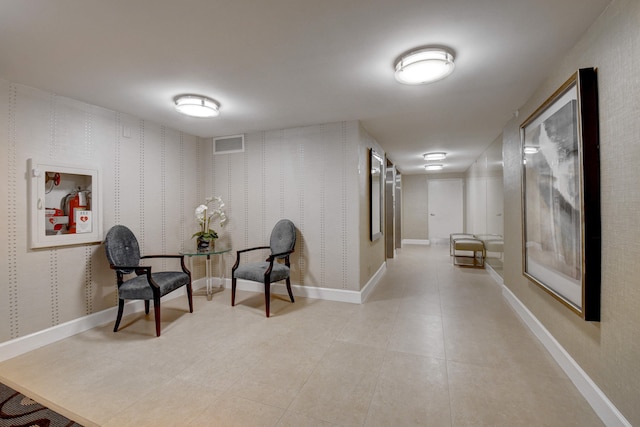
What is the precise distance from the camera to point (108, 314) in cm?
299

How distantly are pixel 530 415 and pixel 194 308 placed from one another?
3341 mm

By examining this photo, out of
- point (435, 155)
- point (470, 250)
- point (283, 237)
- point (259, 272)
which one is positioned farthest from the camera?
point (435, 155)

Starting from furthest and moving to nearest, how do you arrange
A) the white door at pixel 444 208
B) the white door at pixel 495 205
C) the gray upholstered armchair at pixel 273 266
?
the white door at pixel 444 208, the white door at pixel 495 205, the gray upholstered armchair at pixel 273 266

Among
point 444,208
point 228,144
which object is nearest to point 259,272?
point 228,144

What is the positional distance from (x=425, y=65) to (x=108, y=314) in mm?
3949

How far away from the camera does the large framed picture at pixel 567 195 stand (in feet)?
5.34

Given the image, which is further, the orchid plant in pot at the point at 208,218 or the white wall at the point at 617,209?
the orchid plant in pot at the point at 208,218

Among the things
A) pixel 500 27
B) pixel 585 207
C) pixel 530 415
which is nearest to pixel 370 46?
pixel 500 27

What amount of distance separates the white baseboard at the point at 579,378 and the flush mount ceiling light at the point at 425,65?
7.52 ft

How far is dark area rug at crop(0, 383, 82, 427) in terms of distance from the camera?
153 centimetres

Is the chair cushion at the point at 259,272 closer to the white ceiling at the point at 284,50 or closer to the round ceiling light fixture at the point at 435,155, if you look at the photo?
the white ceiling at the point at 284,50

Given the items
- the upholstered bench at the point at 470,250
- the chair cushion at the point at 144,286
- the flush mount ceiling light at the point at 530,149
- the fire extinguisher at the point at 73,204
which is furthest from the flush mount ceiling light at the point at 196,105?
the upholstered bench at the point at 470,250

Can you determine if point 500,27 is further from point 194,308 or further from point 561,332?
point 194,308

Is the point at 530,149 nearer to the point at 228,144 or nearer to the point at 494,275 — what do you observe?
the point at 494,275
